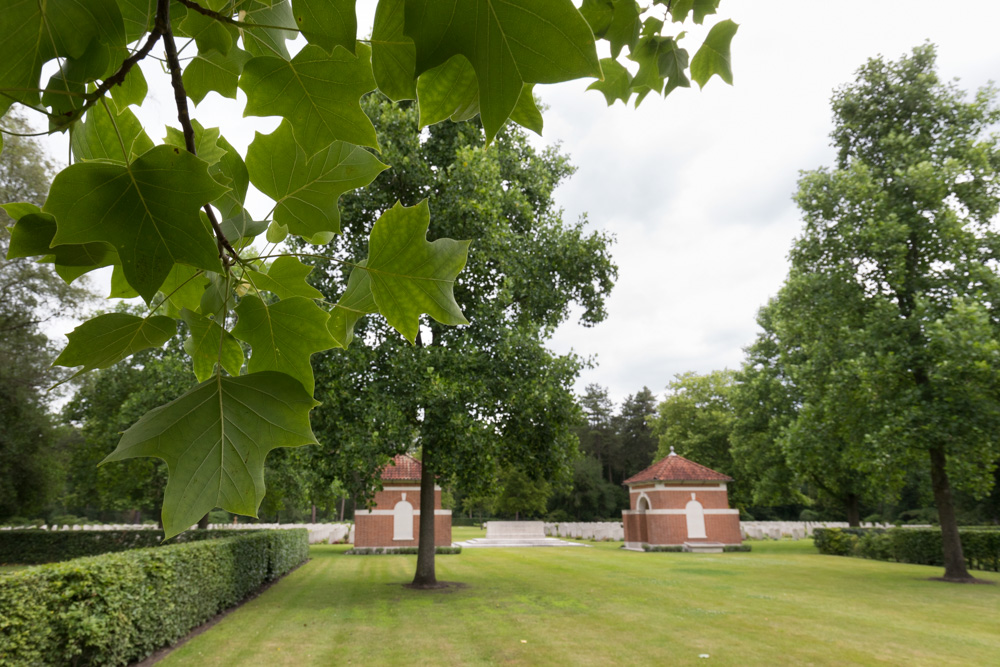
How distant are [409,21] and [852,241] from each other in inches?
727

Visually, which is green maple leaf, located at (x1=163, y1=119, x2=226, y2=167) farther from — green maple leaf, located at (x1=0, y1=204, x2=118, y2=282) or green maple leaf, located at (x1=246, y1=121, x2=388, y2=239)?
green maple leaf, located at (x1=0, y1=204, x2=118, y2=282)

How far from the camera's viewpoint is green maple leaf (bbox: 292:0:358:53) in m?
0.68

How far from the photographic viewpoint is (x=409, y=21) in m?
0.49

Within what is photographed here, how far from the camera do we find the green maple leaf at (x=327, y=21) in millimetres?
681

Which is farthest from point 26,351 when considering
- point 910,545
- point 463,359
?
point 910,545

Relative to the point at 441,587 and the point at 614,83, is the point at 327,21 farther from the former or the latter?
the point at 441,587

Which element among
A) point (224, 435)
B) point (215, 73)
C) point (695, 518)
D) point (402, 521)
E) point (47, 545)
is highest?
point (215, 73)

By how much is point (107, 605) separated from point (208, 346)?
7290 mm

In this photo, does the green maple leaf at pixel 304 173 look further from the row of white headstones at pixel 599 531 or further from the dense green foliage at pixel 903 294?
the row of white headstones at pixel 599 531

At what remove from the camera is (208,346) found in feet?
3.42

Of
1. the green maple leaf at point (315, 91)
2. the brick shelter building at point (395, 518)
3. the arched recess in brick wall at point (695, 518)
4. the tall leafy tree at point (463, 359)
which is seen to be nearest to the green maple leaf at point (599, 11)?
the green maple leaf at point (315, 91)

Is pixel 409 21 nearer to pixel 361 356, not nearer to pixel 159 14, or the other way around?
pixel 159 14

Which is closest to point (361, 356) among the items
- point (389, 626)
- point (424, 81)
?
point (389, 626)

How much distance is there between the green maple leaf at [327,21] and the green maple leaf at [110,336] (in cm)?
46
